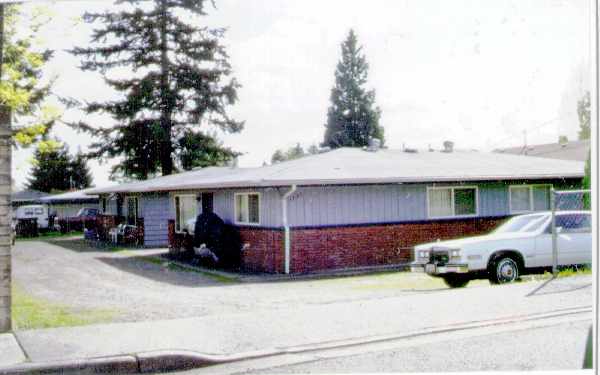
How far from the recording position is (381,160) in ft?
60.9

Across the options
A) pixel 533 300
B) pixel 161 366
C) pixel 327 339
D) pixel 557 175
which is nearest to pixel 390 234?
pixel 557 175

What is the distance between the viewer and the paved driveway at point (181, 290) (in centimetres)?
1043

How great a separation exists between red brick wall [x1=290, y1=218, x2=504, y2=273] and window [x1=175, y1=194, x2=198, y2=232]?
7.21m

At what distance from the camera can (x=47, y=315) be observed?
978cm

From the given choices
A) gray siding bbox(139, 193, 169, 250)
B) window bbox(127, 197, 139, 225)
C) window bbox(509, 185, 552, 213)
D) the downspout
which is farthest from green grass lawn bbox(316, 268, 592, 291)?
window bbox(127, 197, 139, 225)

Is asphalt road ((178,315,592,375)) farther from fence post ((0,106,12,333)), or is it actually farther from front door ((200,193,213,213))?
front door ((200,193,213,213))

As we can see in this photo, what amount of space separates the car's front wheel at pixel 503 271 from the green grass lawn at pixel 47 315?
6993 millimetres

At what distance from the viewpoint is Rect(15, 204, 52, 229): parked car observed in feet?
107

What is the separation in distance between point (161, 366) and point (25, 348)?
5.64 ft

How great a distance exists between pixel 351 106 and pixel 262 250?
17.6 feet

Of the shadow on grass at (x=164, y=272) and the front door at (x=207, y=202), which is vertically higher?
the front door at (x=207, y=202)

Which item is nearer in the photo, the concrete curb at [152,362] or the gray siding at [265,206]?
the concrete curb at [152,362]

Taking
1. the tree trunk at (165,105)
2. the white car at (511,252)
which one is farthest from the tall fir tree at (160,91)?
the white car at (511,252)

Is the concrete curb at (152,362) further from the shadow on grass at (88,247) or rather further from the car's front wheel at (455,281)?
the shadow on grass at (88,247)
